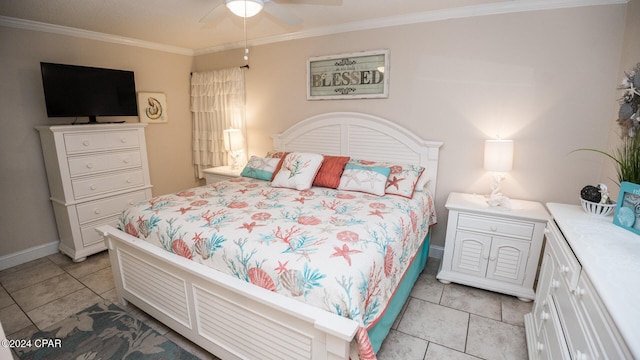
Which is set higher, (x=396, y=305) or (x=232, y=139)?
(x=232, y=139)

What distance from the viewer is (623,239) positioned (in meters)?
1.33

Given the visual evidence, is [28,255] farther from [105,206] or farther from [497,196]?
[497,196]

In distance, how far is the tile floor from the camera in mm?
1866

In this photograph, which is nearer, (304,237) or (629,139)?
(304,237)

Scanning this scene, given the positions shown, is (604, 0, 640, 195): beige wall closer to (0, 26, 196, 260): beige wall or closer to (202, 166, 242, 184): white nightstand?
(202, 166, 242, 184): white nightstand

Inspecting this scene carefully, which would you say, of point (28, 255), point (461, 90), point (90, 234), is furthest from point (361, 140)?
point (28, 255)

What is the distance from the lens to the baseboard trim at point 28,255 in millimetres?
2908

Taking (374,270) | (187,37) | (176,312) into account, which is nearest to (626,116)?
(374,270)

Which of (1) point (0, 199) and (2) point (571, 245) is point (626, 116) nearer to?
(2) point (571, 245)

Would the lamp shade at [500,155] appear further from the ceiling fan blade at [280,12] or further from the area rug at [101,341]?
the area rug at [101,341]

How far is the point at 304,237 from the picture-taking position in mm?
1669

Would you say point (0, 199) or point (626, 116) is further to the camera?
point (0, 199)

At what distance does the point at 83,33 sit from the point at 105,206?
6.10 ft

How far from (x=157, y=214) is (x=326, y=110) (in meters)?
2.08
